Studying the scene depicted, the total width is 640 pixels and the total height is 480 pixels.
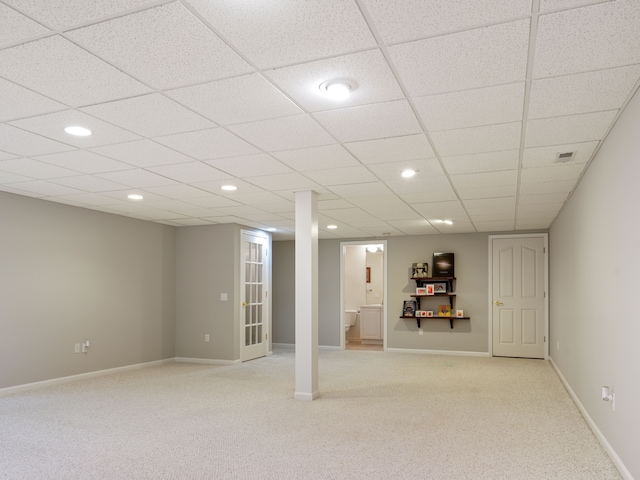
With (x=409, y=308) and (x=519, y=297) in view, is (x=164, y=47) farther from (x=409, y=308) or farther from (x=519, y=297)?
(x=519, y=297)

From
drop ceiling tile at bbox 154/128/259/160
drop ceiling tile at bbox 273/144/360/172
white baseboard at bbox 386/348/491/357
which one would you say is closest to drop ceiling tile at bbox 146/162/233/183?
drop ceiling tile at bbox 154/128/259/160

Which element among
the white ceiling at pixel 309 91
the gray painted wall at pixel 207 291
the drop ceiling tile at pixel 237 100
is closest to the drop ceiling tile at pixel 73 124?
the white ceiling at pixel 309 91

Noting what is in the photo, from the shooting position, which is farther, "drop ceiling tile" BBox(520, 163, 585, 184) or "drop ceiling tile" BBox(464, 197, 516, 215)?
"drop ceiling tile" BBox(464, 197, 516, 215)

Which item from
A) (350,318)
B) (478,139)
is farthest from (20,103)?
(350,318)

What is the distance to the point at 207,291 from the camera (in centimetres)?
823

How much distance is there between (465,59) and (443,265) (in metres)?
7.24

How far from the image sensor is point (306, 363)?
5.24 meters

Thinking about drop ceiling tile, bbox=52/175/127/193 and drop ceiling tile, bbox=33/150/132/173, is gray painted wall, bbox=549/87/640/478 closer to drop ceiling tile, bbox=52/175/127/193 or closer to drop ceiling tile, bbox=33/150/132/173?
drop ceiling tile, bbox=33/150/132/173

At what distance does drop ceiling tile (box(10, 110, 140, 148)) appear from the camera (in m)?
3.12

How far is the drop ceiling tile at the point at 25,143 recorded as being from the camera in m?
3.43

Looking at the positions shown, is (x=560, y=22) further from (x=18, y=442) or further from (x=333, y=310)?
(x=333, y=310)

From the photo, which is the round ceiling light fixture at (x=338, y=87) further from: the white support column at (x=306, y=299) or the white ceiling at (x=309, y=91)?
the white support column at (x=306, y=299)

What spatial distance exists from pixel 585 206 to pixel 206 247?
5.72 metres

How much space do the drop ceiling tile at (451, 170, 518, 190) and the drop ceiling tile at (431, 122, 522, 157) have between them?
0.79 m
